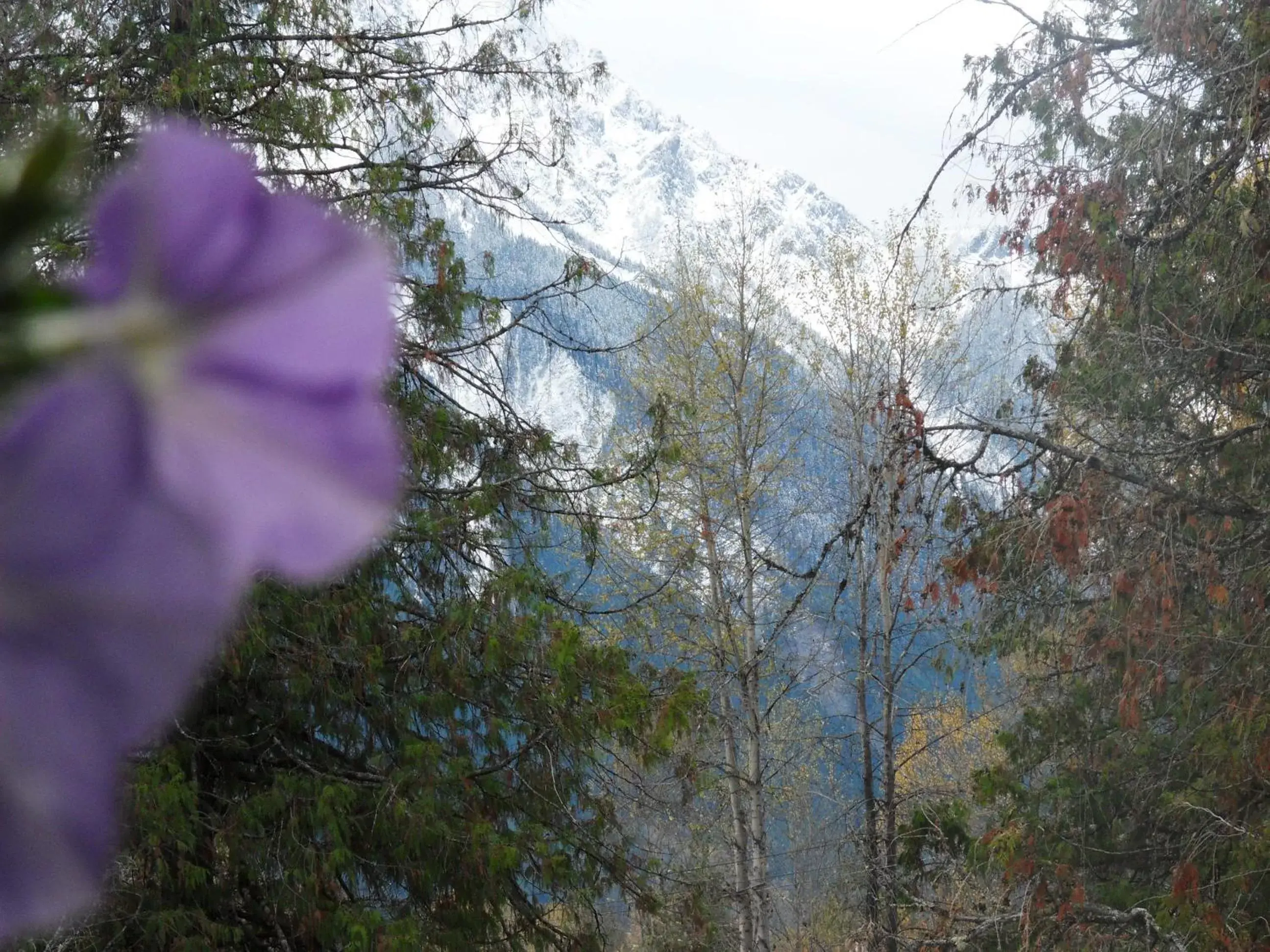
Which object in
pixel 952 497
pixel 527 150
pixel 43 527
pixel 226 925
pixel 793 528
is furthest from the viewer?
pixel 793 528

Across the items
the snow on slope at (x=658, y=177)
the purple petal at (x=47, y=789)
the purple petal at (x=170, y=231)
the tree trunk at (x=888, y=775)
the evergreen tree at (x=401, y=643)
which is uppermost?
the snow on slope at (x=658, y=177)

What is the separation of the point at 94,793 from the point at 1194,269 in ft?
18.4

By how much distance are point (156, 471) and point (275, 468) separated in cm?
1

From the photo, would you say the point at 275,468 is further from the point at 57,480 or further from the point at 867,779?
the point at 867,779

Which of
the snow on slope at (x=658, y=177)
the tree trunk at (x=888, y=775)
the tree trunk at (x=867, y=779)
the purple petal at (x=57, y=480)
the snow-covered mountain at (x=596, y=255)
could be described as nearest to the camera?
the purple petal at (x=57, y=480)

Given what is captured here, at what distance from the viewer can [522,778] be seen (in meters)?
4.26

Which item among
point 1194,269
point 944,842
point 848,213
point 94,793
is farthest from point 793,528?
point 848,213

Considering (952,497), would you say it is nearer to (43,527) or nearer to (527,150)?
(527,150)

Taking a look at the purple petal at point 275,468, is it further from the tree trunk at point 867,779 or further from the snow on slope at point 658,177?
the snow on slope at point 658,177

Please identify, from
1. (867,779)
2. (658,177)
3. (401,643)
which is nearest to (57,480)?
(401,643)

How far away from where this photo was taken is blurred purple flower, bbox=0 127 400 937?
86 mm

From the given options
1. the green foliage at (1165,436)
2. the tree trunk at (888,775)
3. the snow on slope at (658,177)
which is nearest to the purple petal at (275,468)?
the green foliage at (1165,436)

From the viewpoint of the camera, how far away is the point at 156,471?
0.31ft

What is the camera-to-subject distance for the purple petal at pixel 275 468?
0.10 m
